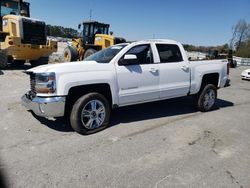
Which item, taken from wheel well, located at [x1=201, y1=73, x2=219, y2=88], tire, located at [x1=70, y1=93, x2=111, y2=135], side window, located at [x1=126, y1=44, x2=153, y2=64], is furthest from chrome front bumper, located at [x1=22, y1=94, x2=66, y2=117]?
wheel well, located at [x1=201, y1=73, x2=219, y2=88]

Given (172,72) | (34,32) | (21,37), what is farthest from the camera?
(34,32)

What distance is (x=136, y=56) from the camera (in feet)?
18.4

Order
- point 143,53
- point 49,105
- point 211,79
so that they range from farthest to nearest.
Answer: point 211,79, point 143,53, point 49,105

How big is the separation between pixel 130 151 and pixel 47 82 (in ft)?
6.36

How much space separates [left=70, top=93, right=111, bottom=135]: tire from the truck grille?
32.1 feet

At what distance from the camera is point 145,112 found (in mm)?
6723

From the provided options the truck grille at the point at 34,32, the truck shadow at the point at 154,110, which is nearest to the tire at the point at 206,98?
the truck shadow at the point at 154,110

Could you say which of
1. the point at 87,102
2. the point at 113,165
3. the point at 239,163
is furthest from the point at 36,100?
the point at 239,163

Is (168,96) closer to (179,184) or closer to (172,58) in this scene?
(172,58)

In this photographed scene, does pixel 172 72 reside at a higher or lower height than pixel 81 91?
higher

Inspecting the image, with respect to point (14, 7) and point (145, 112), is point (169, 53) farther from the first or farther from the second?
point (14, 7)

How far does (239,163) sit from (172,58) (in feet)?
10.1

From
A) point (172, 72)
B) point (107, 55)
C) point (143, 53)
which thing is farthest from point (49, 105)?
point (172, 72)

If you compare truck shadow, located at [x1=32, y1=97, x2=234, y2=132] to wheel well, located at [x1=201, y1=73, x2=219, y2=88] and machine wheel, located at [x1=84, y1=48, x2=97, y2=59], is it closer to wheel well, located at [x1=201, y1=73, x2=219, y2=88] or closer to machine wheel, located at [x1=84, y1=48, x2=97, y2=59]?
wheel well, located at [x1=201, y1=73, x2=219, y2=88]
